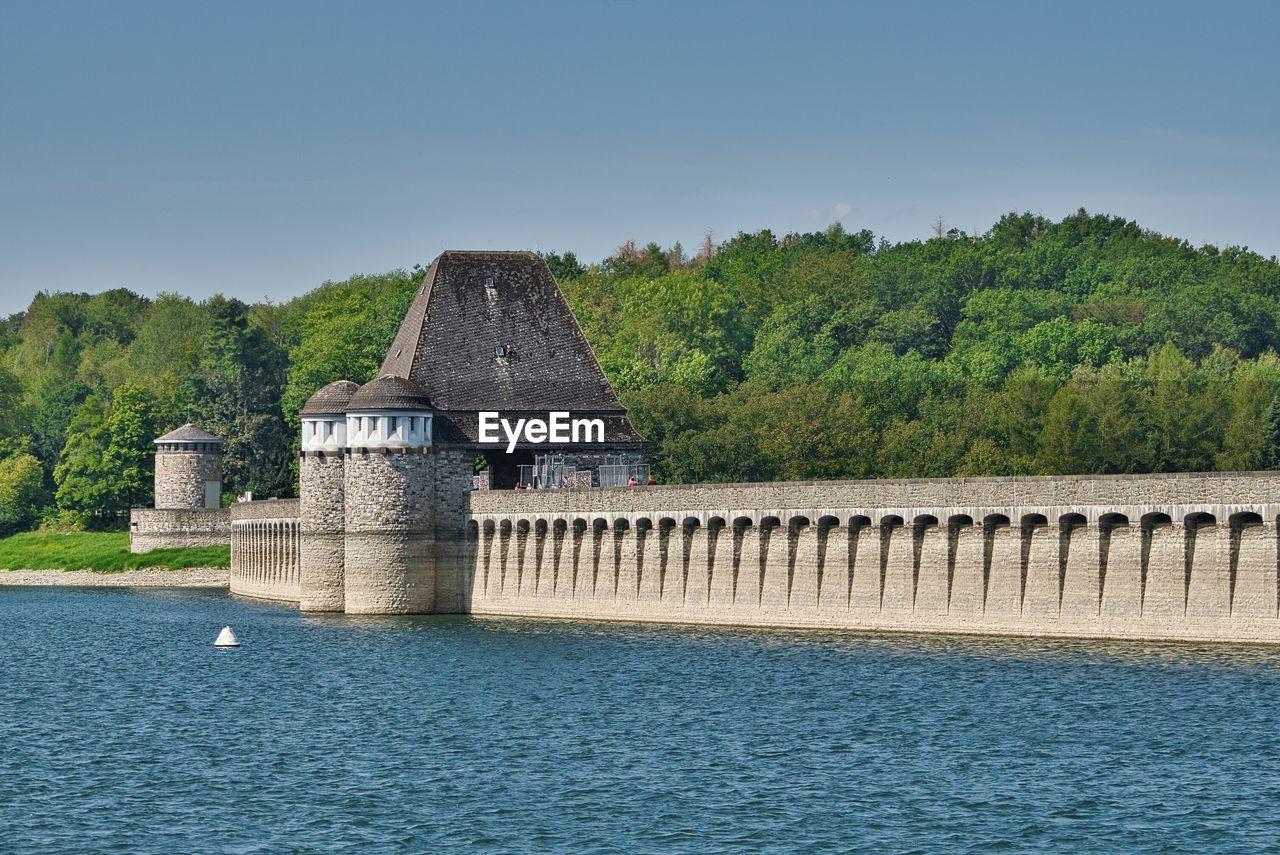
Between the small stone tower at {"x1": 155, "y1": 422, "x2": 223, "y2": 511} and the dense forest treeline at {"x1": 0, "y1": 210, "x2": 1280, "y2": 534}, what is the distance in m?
4.38

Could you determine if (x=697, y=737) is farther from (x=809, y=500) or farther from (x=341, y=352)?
(x=341, y=352)

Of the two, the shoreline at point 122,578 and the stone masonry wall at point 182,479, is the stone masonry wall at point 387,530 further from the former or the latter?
the stone masonry wall at point 182,479

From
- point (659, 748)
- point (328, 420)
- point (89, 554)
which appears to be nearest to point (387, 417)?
point (328, 420)

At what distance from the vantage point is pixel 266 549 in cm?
12062

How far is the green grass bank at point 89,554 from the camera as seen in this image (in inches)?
5586

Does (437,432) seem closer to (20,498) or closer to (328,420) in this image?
(328,420)

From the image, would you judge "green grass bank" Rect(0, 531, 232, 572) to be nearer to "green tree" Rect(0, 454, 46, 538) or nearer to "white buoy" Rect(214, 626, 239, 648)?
"green tree" Rect(0, 454, 46, 538)

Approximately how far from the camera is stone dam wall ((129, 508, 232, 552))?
144250mm

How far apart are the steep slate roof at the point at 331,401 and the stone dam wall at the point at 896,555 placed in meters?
7.54

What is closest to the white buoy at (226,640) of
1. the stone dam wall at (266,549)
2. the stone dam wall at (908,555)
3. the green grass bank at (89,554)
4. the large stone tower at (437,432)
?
the large stone tower at (437,432)

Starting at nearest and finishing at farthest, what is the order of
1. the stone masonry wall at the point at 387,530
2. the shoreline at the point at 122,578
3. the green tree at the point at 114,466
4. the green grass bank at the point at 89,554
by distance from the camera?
the stone masonry wall at the point at 387,530 → the shoreline at the point at 122,578 → the green grass bank at the point at 89,554 → the green tree at the point at 114,466

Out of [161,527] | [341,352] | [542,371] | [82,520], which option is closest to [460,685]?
[542,371]

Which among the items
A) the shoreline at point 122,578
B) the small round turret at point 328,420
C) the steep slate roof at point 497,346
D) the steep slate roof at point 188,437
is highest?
the steep slate roof at point 497,346

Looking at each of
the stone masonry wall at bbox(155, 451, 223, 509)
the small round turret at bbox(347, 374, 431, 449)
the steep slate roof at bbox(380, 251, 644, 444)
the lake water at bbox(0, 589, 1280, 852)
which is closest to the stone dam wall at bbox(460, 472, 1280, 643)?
the lake water at bbox(0, 589, 1280, 852)
